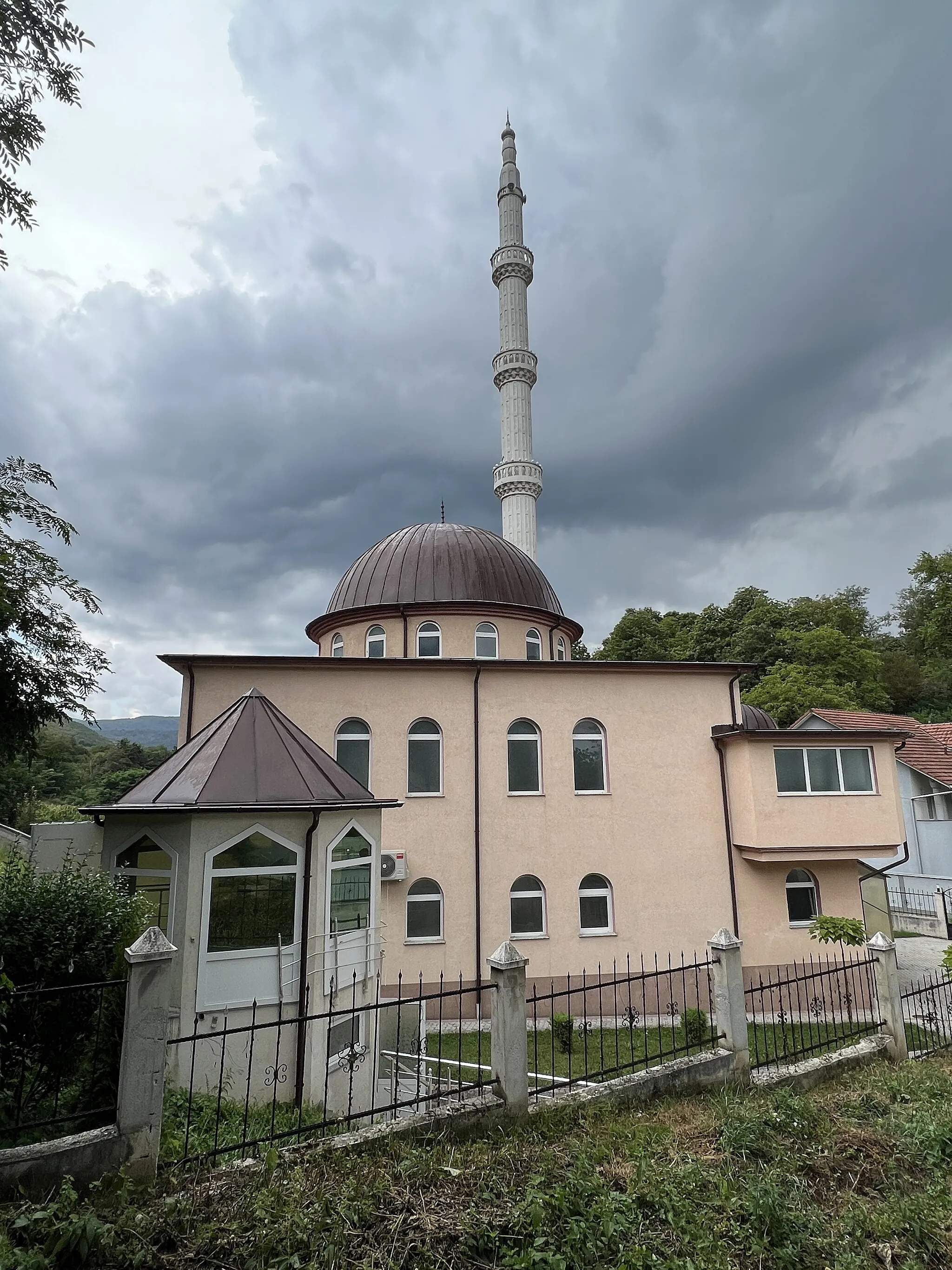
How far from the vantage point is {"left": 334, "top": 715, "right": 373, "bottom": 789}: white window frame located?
13555 mm

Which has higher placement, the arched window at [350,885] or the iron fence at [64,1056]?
the arched window at [350,885]

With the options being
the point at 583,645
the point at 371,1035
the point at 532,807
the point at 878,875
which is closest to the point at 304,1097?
the point at 371,1035

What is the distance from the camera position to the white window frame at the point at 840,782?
14.0 meters

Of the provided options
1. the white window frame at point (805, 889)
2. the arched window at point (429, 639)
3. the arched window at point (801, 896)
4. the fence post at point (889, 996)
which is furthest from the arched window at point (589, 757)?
the fence post at point (889, 996)

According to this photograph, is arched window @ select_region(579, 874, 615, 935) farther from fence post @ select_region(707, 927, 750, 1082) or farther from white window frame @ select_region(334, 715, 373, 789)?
fence post @ select_region(707, 927, 750, 1082)

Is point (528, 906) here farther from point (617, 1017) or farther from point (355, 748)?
point (355, 748)

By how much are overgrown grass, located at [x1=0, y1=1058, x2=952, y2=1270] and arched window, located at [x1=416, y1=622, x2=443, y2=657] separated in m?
12.7

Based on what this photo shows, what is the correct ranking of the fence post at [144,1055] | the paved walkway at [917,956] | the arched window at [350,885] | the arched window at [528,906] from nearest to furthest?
the fence post at [144,1055]
the arched window at [350,885]
the arched window at [528,906]
the paved walkway at [917,956]

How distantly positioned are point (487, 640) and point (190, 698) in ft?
25.0

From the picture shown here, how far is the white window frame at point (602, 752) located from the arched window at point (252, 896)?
7565 millimetres

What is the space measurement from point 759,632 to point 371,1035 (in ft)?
127

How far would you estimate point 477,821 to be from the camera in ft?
44.8

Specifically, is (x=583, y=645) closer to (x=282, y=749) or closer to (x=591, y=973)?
(x=591, y=973)

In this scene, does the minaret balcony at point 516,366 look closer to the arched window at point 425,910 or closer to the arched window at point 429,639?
the arched window at point 429,639
